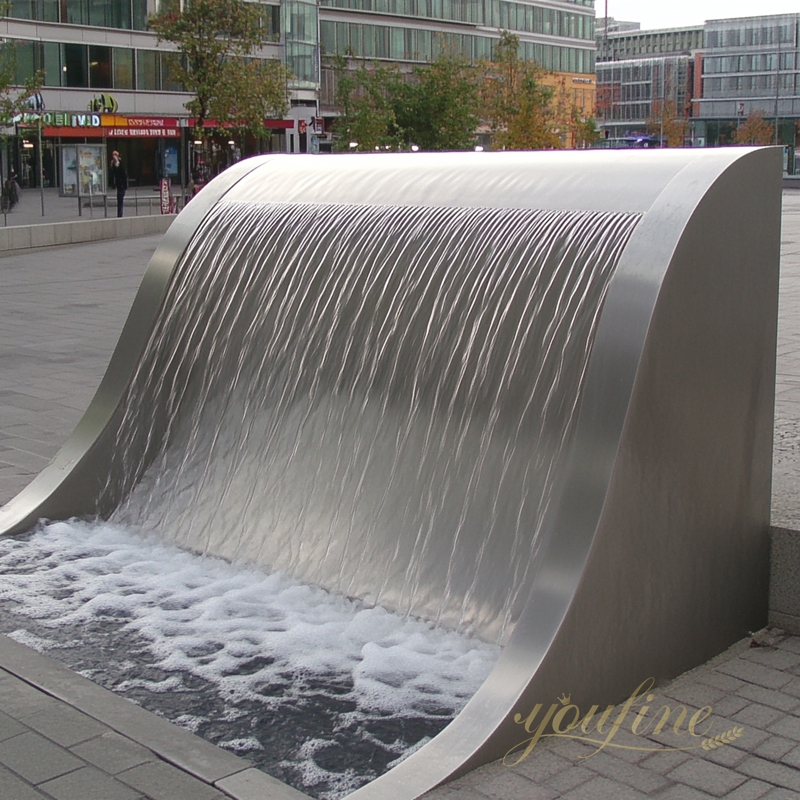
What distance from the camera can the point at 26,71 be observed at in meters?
45.9

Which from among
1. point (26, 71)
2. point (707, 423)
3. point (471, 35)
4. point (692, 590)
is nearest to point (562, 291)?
point (707, 423)

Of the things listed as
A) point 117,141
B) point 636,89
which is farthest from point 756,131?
point 636,89

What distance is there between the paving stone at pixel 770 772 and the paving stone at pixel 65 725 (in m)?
1.97

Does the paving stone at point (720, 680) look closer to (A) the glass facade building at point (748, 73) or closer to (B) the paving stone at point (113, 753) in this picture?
(B) the paving stone at point (113, 753)

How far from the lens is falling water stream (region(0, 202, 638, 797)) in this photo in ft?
14.0

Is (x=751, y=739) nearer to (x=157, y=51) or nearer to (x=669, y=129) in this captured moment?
(x=157, y=51)

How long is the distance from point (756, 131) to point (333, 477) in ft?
280

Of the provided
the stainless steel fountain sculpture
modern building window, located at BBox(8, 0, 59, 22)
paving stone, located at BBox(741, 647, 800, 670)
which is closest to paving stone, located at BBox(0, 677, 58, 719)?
the stainless steel fountain sculpture

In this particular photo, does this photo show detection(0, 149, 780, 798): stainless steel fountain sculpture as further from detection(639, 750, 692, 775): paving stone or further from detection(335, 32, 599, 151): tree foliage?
detection(335, 32, 599, 151): tree foliage

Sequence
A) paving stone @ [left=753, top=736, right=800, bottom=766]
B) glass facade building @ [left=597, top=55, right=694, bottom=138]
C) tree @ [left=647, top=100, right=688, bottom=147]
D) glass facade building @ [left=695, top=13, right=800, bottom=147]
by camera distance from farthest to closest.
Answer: glass facade building @ [left=597, top=55, right=694, bottom=138] → tree @ [left=647, top=100, right=688, bottom=147] → glass facade building @ [left=695, top=13, right=800, bottom=147] → paving stone @ [left=753, top=736, right=800, bottom=766]

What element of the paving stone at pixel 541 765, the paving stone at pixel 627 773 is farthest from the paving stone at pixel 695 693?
the paving stone at pixel 541 765

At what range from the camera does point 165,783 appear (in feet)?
11.1

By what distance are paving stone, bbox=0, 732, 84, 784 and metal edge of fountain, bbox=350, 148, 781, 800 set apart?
2.91 ft

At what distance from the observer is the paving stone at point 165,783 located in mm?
3326
